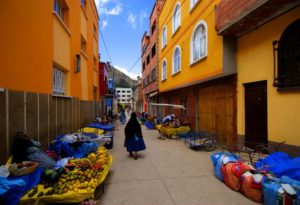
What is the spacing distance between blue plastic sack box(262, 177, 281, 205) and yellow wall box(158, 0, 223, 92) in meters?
4.93

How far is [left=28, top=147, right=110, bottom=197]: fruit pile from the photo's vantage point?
3.32 m

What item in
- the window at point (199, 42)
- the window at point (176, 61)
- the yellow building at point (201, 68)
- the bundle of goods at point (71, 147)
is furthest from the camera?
the window at point (176, 61)

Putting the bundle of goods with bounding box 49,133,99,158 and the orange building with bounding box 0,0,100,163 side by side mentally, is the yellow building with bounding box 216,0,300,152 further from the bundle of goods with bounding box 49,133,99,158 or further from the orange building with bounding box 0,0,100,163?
the orange building with bounding box 0,0,100,163

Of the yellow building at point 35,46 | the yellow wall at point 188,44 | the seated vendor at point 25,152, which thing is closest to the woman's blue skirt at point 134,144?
the yellow building at point 35,46

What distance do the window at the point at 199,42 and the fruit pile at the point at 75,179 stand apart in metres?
7.19

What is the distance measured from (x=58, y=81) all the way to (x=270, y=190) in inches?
287

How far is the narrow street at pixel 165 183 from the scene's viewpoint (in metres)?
3.83

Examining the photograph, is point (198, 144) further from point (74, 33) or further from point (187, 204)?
point (74, 33)

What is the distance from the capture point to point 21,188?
9.71 feet

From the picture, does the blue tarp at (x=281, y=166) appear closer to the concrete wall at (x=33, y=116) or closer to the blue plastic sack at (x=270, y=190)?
the blue plastic sack at (x=270, y=190)

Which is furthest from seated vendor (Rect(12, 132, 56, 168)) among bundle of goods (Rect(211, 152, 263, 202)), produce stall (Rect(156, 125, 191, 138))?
produce stall (Rect(156, 125, 191, 138))

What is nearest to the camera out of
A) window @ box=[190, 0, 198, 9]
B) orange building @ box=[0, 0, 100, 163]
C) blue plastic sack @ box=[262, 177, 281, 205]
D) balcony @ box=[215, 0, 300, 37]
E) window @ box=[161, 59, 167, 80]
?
blue plastic sack @ box=[262, 177, 281, 205]

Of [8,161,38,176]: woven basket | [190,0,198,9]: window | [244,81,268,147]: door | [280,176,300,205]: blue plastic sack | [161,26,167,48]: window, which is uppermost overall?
[161,26,167,48]: window

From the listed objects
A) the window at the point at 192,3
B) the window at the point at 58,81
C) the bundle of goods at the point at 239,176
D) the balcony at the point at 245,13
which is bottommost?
the bundle of goods at the point at 239,176
